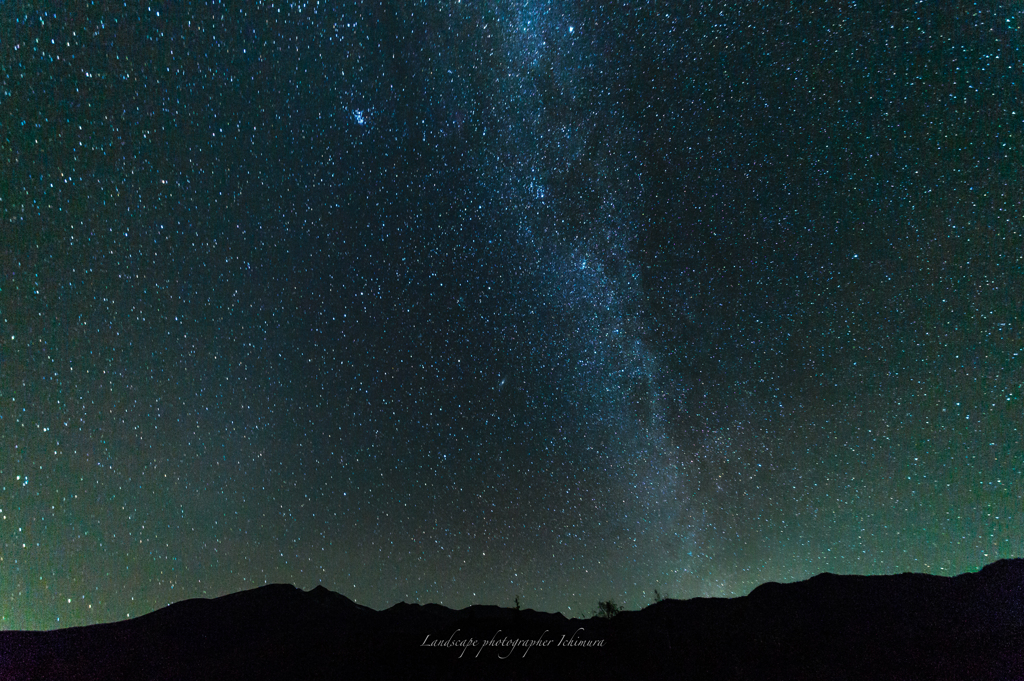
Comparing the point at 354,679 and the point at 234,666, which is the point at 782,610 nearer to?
the point at 354,679

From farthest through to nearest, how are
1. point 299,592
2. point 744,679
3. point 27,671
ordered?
point 299,592 → point 27,671 → point 744,679

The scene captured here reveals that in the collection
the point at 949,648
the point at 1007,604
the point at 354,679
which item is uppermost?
the point at 1007,604

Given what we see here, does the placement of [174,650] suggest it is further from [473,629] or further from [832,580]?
[832,580]

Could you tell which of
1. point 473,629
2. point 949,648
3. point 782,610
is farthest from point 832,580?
point 473,629

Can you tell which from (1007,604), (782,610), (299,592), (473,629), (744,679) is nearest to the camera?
(744,679)

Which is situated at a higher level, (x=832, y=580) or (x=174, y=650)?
(x=832, y=580)

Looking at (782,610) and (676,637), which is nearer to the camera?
(676,637)

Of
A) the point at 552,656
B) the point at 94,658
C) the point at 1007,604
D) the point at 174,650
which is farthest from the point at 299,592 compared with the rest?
the point at 1007,604
